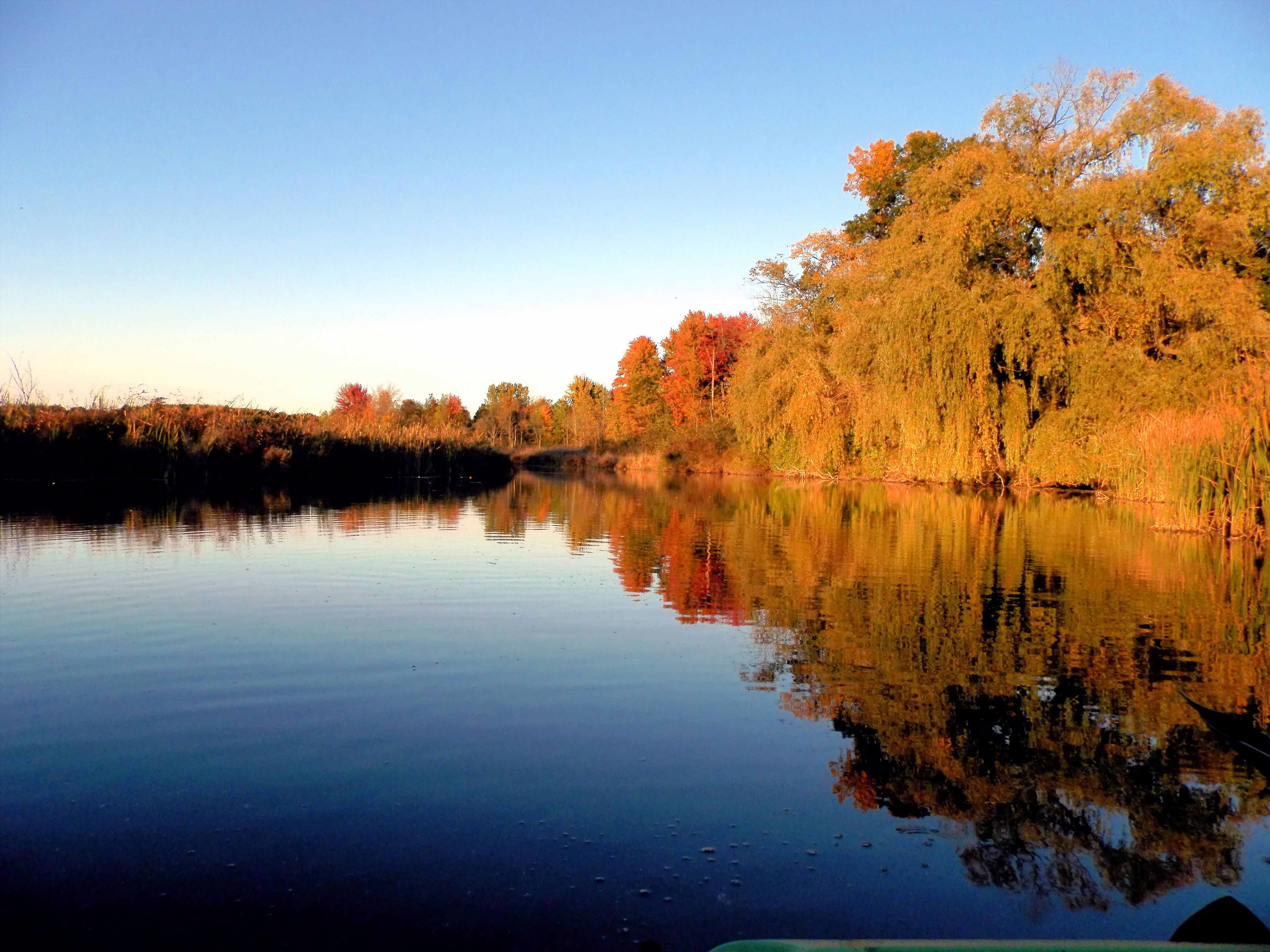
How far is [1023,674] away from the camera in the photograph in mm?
5500

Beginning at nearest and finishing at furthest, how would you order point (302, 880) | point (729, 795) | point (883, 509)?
point (302, 880)
point (729, 795)
point (883, 509)

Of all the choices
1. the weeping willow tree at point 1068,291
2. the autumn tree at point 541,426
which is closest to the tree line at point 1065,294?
the weeping willow tree at point 1068,291

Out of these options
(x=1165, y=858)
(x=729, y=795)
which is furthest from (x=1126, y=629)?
(x=729, y=795)

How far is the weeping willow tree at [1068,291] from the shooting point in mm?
20844

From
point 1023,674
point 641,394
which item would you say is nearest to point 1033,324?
point 1023,674

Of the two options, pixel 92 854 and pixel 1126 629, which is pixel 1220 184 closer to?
pixel 1126 629

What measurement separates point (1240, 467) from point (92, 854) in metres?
14.2

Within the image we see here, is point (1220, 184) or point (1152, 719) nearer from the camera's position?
point (1152, 719)

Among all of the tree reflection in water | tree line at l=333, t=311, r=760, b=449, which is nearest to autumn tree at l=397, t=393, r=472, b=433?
tree line at l=333, t=311, r=760, b=449

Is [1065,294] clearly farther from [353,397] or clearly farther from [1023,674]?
[353,397]

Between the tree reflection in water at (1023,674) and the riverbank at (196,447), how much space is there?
1408cm

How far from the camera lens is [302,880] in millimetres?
2834

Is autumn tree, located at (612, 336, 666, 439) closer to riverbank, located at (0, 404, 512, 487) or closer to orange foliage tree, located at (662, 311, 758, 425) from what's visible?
orange foliage tree, located at (662, 311, 758, 425)

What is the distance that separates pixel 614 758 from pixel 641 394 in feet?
193
